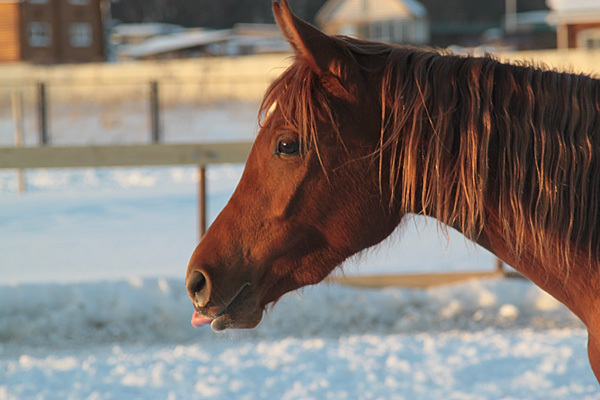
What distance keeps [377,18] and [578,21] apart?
80.1 feet

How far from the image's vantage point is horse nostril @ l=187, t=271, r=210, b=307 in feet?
6.03

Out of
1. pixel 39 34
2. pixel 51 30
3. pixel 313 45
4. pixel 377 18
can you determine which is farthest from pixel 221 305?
pixel 377 18

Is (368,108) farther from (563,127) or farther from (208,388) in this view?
(208,388)

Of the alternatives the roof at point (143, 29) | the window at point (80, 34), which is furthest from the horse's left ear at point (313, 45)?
the roof at point (143, 29)

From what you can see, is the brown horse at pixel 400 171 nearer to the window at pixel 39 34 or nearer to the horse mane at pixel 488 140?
the horse mane at pixel 488 140

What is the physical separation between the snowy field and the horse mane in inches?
17.7

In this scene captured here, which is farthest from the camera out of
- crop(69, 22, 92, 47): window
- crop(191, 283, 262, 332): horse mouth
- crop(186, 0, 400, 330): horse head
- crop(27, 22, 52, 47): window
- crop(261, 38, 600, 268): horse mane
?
crop(69, 22, 92, 47): window

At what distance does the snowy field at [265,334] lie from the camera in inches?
153

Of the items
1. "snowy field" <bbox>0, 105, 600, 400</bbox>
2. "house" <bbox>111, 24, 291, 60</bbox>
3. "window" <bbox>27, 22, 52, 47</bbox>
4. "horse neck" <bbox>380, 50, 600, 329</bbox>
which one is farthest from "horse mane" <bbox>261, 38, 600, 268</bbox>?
"house" <bbox>111, 24, 291, 60</bbox>

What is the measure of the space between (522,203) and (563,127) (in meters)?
0.22

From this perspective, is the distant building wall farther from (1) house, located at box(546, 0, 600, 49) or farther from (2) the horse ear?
(2) the horse ear

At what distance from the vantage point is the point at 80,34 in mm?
42938

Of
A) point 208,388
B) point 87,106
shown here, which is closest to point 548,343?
point 208,388

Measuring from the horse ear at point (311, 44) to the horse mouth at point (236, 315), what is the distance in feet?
2.20
